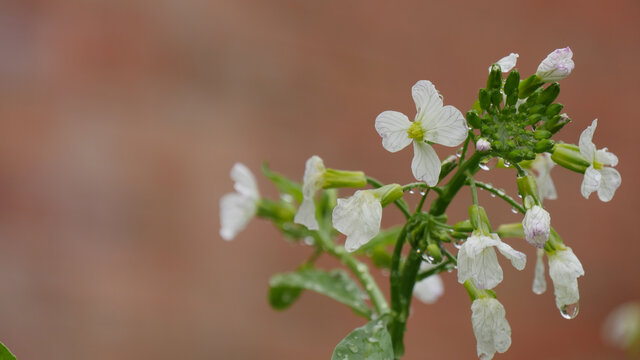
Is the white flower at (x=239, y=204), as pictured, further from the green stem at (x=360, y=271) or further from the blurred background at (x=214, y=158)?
the blurred background at (x=214, y=158)

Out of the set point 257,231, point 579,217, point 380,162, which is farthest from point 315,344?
point 579,217

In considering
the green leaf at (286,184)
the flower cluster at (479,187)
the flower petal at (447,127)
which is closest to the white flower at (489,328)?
the flower cluster at (479,187)

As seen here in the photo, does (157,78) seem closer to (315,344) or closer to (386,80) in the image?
(386,80)

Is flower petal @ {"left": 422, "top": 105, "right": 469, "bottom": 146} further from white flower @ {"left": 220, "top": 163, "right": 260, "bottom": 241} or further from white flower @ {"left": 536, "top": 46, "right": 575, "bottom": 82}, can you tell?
white flower @ {"left": 220, "top": 163, "right": 260, "bottom": 241}

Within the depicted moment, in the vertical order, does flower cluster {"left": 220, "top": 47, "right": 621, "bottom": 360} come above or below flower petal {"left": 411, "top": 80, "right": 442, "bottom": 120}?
below

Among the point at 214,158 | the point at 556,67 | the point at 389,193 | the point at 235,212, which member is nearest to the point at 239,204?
the point at 235,212

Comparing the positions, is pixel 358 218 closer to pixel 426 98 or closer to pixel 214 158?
pixel 426 98

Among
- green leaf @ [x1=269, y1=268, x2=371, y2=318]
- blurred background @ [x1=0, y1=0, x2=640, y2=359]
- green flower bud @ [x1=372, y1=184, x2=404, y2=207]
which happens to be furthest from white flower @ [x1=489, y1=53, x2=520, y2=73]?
blurred background @ [x1=0, y1=0, x2=640, y2=359]

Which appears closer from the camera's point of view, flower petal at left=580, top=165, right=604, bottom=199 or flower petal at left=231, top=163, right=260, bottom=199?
flower petal at left=580, top=165, right=604, bottom=199
